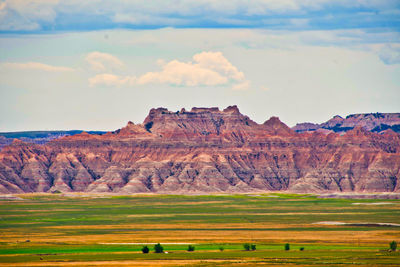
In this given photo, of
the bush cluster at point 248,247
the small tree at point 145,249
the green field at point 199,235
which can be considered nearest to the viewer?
the green field at point 199,235

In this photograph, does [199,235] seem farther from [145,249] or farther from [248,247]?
[145,249]

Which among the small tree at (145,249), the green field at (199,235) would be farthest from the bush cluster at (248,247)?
the small tree at (145,249)

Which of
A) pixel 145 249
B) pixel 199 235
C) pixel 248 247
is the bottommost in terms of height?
pixel 248 247

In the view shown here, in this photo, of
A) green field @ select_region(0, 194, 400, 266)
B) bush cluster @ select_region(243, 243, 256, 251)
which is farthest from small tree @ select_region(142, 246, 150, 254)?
bush cluster @ select_region(243, 243, 256, 251)

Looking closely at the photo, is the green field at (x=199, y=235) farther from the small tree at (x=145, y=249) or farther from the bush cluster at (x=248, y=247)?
the small tree at (x=145, y=249)

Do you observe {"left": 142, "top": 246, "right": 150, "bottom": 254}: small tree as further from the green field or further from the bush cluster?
the bush cluster

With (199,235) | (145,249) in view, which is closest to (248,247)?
(145,249)

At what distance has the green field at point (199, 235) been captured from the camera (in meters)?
83.9

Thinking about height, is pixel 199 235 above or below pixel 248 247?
above

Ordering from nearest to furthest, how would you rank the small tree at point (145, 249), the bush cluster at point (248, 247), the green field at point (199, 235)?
the green field at point (199, 235) → the small tree at point (145, 249) → the bush cluster at point (248, 247)

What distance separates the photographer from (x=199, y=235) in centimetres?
11431

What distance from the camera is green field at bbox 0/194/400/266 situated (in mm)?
83875

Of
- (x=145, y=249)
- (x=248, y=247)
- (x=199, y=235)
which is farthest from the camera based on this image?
(x=199, y=235)

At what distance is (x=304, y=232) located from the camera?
384ft
